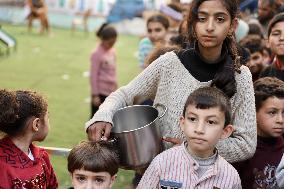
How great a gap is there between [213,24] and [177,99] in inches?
13.5

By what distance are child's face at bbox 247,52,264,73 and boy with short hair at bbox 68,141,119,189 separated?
81.3 inches

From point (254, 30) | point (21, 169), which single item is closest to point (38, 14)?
point (254, 30)

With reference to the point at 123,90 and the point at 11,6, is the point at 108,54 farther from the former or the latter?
the point at 11,6

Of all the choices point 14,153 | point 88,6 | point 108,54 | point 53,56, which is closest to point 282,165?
point 14,153

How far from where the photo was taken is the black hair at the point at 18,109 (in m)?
2.34

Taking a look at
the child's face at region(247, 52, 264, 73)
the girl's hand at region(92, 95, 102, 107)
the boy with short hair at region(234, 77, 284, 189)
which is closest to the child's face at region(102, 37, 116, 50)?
the girl's hand at region(92, 95, 102, 107)

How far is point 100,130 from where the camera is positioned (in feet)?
7.24

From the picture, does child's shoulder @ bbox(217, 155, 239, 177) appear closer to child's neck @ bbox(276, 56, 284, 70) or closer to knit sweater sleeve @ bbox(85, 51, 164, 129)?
knit sweater sleeve @ bbox(85, 51, 164, 129)

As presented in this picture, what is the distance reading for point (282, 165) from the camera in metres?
2.25

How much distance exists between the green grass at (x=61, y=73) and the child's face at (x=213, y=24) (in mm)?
2351

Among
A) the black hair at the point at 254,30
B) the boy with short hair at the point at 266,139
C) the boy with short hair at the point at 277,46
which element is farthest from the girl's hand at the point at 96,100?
the boy with short hair at the point at 266,139

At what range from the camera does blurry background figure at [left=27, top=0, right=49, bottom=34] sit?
42.1 feet

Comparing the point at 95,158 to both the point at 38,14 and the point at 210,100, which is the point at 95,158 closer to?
the point at 210,100

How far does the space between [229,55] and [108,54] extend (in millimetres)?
3578
